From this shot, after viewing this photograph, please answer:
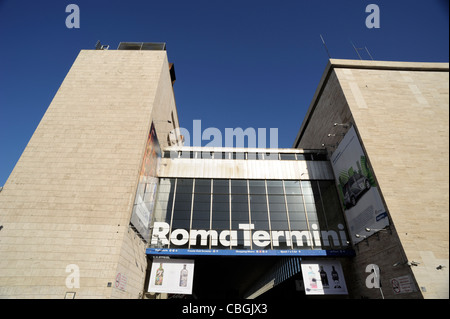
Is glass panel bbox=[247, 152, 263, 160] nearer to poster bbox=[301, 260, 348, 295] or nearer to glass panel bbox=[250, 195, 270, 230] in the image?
glass panel bbox=[250, 195, 270, 230]

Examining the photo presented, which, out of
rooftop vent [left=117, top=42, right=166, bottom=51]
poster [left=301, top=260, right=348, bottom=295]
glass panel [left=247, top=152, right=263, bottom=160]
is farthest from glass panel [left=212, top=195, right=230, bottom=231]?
rooftop vent [left=117, top=42, right=166, bottom=51]

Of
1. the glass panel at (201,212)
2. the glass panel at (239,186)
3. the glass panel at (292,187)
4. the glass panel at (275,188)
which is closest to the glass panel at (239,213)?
the glass panel at (239,186)

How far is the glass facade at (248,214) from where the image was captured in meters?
19.3

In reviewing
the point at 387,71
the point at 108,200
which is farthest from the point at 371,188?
the point at 108,200

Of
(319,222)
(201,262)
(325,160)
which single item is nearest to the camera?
(319,222)

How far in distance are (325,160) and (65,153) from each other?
79.7ft

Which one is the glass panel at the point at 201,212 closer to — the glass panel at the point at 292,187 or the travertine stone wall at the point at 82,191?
the travertine stone wall at the point at 82,191

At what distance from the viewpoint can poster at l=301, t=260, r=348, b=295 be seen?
17.2 m

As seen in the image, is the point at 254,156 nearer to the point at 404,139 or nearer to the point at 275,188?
the point at 275,188

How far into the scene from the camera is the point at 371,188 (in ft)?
54.9

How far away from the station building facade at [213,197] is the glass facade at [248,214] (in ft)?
0.37

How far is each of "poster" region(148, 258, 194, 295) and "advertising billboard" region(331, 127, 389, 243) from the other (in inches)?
514
